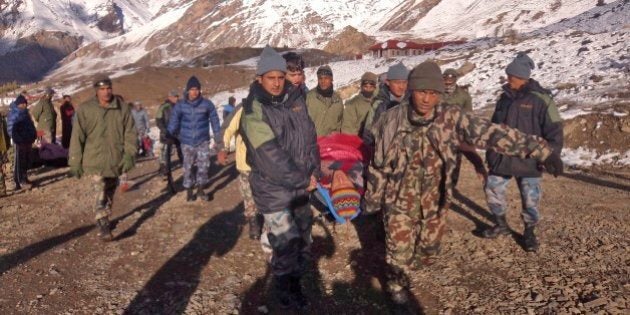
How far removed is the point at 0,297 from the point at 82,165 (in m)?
2.02

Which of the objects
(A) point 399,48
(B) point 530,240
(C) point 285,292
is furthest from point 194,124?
(A) point 399,48

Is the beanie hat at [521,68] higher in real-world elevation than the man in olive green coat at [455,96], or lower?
higher

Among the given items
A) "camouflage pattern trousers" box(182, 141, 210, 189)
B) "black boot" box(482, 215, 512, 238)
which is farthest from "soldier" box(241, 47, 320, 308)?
"camouflage pattern trousers" box(182, 141, 210, 189)

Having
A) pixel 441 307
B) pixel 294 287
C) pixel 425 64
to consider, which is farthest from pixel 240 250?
pixel 425 64

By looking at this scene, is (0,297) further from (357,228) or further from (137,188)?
(137,188)

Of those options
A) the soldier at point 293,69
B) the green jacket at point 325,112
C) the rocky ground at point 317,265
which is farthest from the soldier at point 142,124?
the soldier at point 293,69

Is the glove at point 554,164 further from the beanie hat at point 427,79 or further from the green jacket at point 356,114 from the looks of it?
the green jacket at point 356,114

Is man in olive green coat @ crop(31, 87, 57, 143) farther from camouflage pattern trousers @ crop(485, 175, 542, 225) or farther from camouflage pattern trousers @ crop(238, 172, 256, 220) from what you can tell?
camouflage pattern trousers @ crop(485, 175, 542, 225)

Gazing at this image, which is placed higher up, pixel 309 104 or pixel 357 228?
pixel 309 104

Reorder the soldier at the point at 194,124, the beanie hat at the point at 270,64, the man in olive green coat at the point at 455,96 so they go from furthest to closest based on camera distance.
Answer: the soldier at the point at 194,124 < the man in olive green coat at the point at 455,96 < the beanie hat at the point at 270,64

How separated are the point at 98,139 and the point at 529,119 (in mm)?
5601

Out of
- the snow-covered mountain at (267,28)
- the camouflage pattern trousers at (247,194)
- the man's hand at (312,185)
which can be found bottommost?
the camouflage pattern trousers at (247,194)

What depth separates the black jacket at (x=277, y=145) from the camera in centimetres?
433

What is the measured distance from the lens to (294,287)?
4.95m
